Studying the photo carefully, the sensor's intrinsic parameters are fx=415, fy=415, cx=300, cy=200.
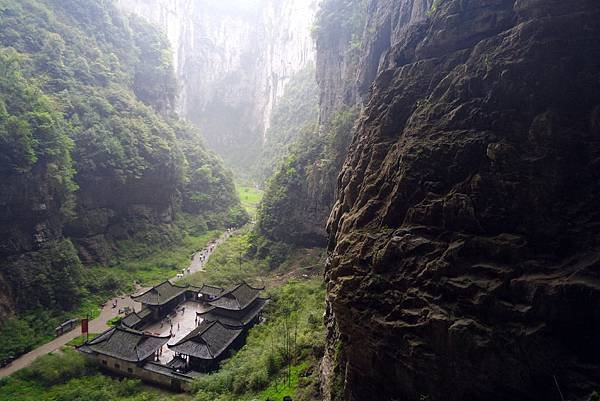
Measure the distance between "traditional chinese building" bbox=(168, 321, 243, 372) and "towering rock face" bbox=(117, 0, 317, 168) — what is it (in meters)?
93.0

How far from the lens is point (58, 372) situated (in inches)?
909

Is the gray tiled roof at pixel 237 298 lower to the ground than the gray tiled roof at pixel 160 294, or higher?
higher

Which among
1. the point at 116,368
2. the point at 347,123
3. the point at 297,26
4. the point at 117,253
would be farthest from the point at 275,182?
the point at 297,26

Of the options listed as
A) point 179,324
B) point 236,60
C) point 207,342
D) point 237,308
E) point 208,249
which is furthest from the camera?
point 236,60

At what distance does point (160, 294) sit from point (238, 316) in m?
7.92

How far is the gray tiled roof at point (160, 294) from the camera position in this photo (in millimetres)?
31422

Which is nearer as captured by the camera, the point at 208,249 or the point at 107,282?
the point at 107,282

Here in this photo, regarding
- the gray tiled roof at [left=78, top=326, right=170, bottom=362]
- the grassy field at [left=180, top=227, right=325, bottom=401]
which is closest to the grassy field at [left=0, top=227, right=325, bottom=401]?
the grassy field at [left=180, top=227, right=325, bottom=401]

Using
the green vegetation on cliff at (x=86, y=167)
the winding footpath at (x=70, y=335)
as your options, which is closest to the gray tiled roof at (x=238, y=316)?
the winding footpath at (x=70, y=335)

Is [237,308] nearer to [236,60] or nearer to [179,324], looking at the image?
[179,324]

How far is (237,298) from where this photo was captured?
28594 millimetres

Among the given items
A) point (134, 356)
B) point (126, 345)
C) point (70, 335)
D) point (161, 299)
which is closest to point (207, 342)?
point (134, 356)

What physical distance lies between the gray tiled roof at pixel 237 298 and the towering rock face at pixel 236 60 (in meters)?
88.3

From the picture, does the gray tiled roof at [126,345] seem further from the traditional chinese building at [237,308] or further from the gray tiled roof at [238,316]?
the traditional chinese building at [237,308]
